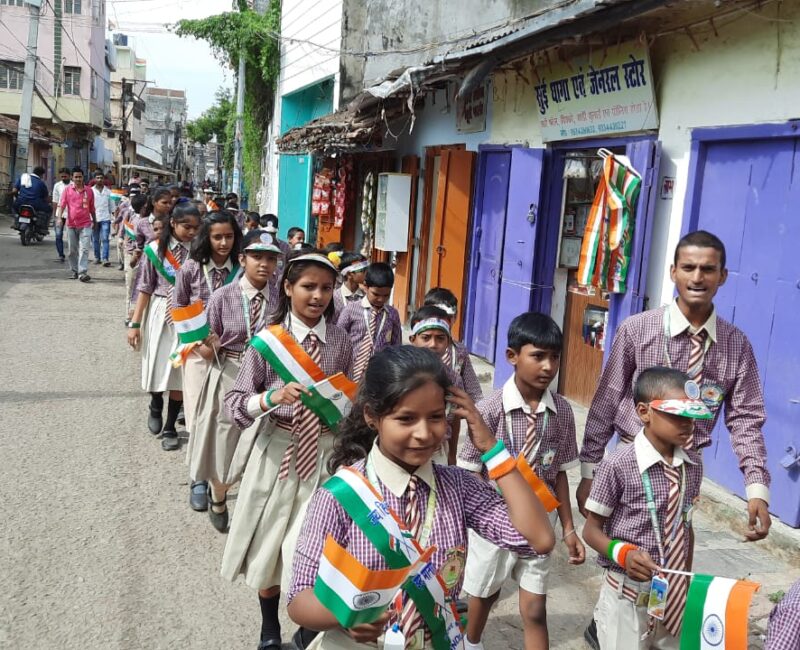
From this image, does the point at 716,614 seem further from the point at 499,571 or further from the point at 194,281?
the point at 194,281

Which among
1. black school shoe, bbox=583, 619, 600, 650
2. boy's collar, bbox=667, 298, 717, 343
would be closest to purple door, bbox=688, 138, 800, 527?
black school shoe, bbox=583, 619, 600, 650

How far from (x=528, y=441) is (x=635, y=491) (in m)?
0.50

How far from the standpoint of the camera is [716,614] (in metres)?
2.13

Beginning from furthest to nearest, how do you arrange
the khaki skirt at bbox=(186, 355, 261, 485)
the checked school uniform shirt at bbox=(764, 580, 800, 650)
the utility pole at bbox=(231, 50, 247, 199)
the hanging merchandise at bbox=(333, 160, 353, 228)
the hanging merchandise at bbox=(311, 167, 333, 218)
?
the utility pole at bbox=(231, 50, 247, 199)
the hanging merchandise at bbox=(311, 167, 333, 218)
the hanging merchandise at bbox=(333, 160, 353, 228)
the khaki skirt at bbox=(186, 355, 261, 485)
the checked school uniform shirt at bbox=(764, 580, 800, 650)

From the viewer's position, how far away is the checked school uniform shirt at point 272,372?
122 inches

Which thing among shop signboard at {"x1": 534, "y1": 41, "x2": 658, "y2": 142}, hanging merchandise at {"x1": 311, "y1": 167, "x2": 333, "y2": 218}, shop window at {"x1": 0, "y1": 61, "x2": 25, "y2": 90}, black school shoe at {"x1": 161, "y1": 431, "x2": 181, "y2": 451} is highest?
shop window at {"x1": 0, "y1": 61, "x2": 25, "y2": 90}

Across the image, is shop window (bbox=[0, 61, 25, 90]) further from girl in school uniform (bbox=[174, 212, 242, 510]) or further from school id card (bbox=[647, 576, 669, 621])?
school id card (bbox=[647, 576, 669, 621])

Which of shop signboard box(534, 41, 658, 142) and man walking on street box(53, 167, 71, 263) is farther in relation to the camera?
man walking on street box(53, 167, 71, 263)

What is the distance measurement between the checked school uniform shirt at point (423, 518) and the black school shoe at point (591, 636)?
158cm

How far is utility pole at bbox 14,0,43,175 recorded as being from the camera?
23.1 m

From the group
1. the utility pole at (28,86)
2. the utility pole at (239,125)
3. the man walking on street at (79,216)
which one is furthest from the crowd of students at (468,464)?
the utility pole at (28,86)

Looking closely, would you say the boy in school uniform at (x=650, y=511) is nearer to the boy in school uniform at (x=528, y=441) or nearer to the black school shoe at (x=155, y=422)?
the boy in school uniform at (x=528, y=441)

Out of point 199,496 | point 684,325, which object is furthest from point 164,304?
point 684,325

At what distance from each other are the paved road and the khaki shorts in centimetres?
50
